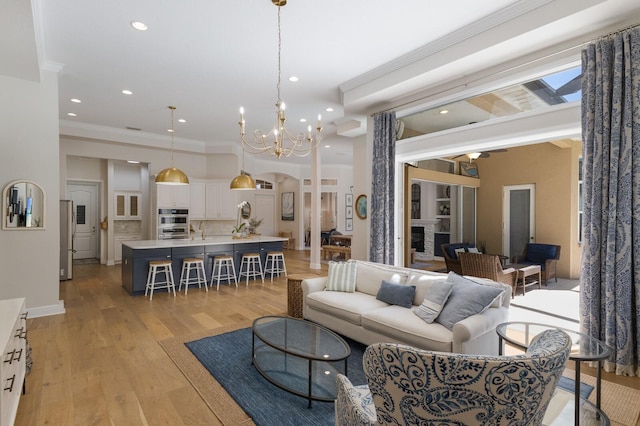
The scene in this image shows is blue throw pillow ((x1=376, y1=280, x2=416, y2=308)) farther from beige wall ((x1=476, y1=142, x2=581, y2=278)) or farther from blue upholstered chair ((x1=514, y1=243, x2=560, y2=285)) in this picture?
beige wall ((x1=476, y1=142, x2=581, y2=278))

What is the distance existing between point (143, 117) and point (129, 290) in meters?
3.42

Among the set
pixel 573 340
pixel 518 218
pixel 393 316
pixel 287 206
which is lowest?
pixel 393 316

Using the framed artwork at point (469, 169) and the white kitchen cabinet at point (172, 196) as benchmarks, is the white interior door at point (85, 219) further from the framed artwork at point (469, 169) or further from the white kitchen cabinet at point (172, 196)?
the framed artwork at point (469, 169)

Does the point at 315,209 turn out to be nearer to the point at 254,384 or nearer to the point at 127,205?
the point at 127,205

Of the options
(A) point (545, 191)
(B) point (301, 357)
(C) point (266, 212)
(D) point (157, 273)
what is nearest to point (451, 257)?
(A) point (545, 191)

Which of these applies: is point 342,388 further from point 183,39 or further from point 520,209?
point 520,209

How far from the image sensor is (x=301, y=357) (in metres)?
2.47

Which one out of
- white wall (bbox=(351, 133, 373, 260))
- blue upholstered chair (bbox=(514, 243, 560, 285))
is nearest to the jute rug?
white wall (bbox=(351, 133, 373, 260))

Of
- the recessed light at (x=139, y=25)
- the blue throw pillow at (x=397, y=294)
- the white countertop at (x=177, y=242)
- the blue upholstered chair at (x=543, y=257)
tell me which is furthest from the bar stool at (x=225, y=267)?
the blue upholstered chair at (x=543, y=257)

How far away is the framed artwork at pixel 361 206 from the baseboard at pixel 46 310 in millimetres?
4931

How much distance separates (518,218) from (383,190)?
466 cm

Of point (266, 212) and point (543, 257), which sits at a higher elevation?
point (266, 212)

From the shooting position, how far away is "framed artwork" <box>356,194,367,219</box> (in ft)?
21.1

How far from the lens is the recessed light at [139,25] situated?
11.0 ft
